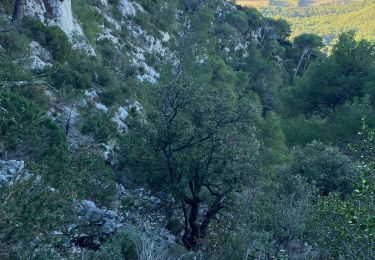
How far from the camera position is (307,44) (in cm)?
6044

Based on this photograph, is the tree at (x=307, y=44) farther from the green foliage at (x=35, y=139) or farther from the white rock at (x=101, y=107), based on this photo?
the green foliage at (x=35, y=139)

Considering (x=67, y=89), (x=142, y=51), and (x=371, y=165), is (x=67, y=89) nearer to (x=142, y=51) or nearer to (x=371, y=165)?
(x=371, y=165)

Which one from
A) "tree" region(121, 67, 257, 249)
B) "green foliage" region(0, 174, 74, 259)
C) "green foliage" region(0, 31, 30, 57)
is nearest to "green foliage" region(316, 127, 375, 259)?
"tree" region(121, 67, 257, 249)

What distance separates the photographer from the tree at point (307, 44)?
57.2 metres

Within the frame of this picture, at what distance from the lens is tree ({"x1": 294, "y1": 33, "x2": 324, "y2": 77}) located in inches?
2254

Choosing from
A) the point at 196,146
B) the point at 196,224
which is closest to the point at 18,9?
the point at 196,146

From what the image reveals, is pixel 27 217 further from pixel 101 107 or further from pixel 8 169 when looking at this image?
pixel 101 107

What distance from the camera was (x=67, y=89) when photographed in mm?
15320

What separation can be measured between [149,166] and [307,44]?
53815 mm

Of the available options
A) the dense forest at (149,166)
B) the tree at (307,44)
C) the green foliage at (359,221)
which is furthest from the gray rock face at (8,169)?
the tree at (307,44)

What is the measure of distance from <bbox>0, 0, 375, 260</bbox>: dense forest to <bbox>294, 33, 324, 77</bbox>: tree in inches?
1292

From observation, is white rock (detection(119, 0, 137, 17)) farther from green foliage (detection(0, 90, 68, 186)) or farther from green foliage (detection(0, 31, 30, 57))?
green foliage (detection(0, 90, 68, 186))

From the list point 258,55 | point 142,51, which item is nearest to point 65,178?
point 142,51

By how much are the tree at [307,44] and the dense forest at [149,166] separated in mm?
32810
